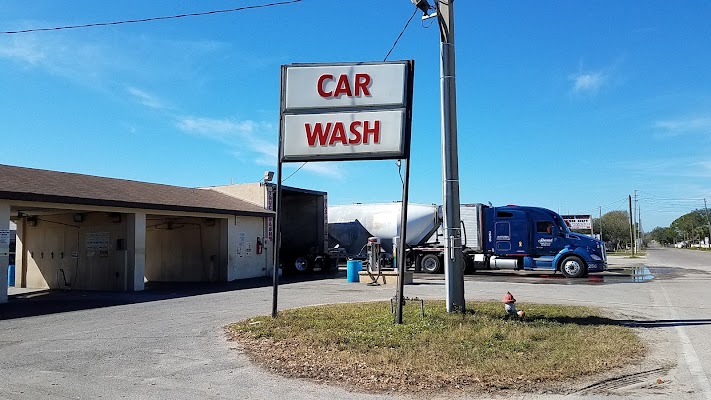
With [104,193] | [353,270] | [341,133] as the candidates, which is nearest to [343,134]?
[341,133]

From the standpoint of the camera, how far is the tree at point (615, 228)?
101250 millimetres

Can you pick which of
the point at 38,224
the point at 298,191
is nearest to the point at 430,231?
the point at 298,191

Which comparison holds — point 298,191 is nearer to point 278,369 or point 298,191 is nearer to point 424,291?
point 424,291

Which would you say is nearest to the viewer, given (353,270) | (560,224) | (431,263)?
(353,270)

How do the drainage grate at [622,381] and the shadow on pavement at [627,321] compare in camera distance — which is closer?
the drainage grate at [622,381]

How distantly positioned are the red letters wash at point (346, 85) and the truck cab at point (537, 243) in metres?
16.5

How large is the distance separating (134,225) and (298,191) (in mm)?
10154

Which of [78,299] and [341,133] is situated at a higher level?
[341,133]

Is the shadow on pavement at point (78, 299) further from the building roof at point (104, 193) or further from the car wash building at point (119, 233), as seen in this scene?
the building roof at point (104, 193)

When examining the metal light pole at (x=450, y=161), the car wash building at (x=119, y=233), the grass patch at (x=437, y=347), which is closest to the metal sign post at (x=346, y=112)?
the metal light pole at (x=450, y=161)

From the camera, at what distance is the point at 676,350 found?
27.6 feet

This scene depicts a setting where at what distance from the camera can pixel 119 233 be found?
2002cm

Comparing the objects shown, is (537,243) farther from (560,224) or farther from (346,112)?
(346,112)

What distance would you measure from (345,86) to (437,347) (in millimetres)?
5700
